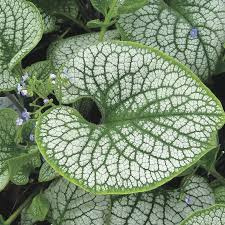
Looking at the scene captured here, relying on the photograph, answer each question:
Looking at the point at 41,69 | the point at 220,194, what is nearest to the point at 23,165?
the point at 41,69

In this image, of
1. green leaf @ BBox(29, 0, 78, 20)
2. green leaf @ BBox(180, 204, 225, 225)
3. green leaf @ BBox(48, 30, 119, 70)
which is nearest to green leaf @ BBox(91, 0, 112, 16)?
green leaf @ BBox(48, 30, 119, 70)

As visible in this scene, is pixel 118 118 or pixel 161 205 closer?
pixel 118 118

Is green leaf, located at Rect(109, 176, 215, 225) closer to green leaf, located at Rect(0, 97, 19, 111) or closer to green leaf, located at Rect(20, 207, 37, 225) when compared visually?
green leaf, located at Rect(20, 207, 37, 225)

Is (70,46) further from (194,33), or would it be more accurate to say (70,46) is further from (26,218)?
(26,218)

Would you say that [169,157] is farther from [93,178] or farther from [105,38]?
[105,38]

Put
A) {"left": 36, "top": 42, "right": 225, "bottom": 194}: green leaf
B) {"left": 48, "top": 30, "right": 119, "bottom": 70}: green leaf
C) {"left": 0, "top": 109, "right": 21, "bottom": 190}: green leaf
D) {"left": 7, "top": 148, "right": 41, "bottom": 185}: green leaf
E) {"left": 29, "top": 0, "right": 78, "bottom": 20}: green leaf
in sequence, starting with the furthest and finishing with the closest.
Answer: {"left": 29, "top": 0, "right": 78, "bottom": 20}: green leaf → {"left": 48, "top": 30, "right": 119, "bottom": 70}: green leaf → {"left": 0, "top": 109, "right": 21, "bottom": 190}: green leaf → {"left": 7, "top": 148, "right": 41, "bottom": 185}: green leaf → {"left": 36, "top": 42, "right": 225, "bottom": 194}: green leaf

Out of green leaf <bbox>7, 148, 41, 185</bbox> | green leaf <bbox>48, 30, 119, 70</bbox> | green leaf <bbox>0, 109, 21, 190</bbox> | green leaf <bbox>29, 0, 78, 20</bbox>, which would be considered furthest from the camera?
green leaf <bbox>29, 0, 78, 20</bbox>

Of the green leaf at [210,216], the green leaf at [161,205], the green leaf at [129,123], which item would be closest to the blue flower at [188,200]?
the green leaf at [161,205]
